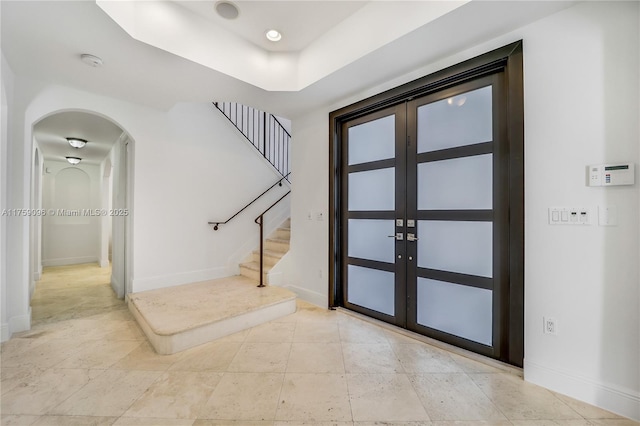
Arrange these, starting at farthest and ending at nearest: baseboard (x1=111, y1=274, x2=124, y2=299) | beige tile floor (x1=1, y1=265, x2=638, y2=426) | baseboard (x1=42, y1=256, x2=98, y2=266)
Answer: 1. baseboard (x1=42, y1=256, x2=98, y2=266)
2. baseboard (x1=111, y1=274, x2=124, y2=299)
3. beige tile floor (x1=1, y1=265, x2=638, y2=426)

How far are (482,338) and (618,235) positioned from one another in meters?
1.23

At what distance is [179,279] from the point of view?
3.98m

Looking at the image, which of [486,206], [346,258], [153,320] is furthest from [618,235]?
[153,320]

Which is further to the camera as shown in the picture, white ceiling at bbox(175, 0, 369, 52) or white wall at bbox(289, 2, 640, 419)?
white ceiling at bbox(175, 0, 369, 52)

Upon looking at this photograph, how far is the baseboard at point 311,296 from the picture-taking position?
3539mm

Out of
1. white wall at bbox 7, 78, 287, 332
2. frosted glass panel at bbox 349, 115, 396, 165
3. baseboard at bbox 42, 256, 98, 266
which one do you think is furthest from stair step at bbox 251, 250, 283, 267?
baseboard at bbox 42, 256, 98, 266

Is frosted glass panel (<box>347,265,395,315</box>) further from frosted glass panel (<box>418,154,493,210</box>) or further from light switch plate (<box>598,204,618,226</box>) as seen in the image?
light switch plate (<box>598,204,618,226</box>)

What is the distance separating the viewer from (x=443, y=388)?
189 cm

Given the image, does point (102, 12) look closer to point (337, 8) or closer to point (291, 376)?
point (337, 8)

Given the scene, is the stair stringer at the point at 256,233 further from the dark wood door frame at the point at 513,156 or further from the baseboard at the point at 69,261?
the baseboard at the point at 69,261

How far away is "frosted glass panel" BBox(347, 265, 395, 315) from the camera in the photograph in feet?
9.70

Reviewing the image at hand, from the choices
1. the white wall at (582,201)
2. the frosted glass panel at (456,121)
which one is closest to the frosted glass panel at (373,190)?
the frosted glass panel at (456,121)

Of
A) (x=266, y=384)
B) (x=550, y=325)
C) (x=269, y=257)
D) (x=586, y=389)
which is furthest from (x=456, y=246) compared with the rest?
(x=269, y=257)

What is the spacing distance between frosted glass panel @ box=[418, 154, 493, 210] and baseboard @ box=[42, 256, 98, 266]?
8376 millimetres
